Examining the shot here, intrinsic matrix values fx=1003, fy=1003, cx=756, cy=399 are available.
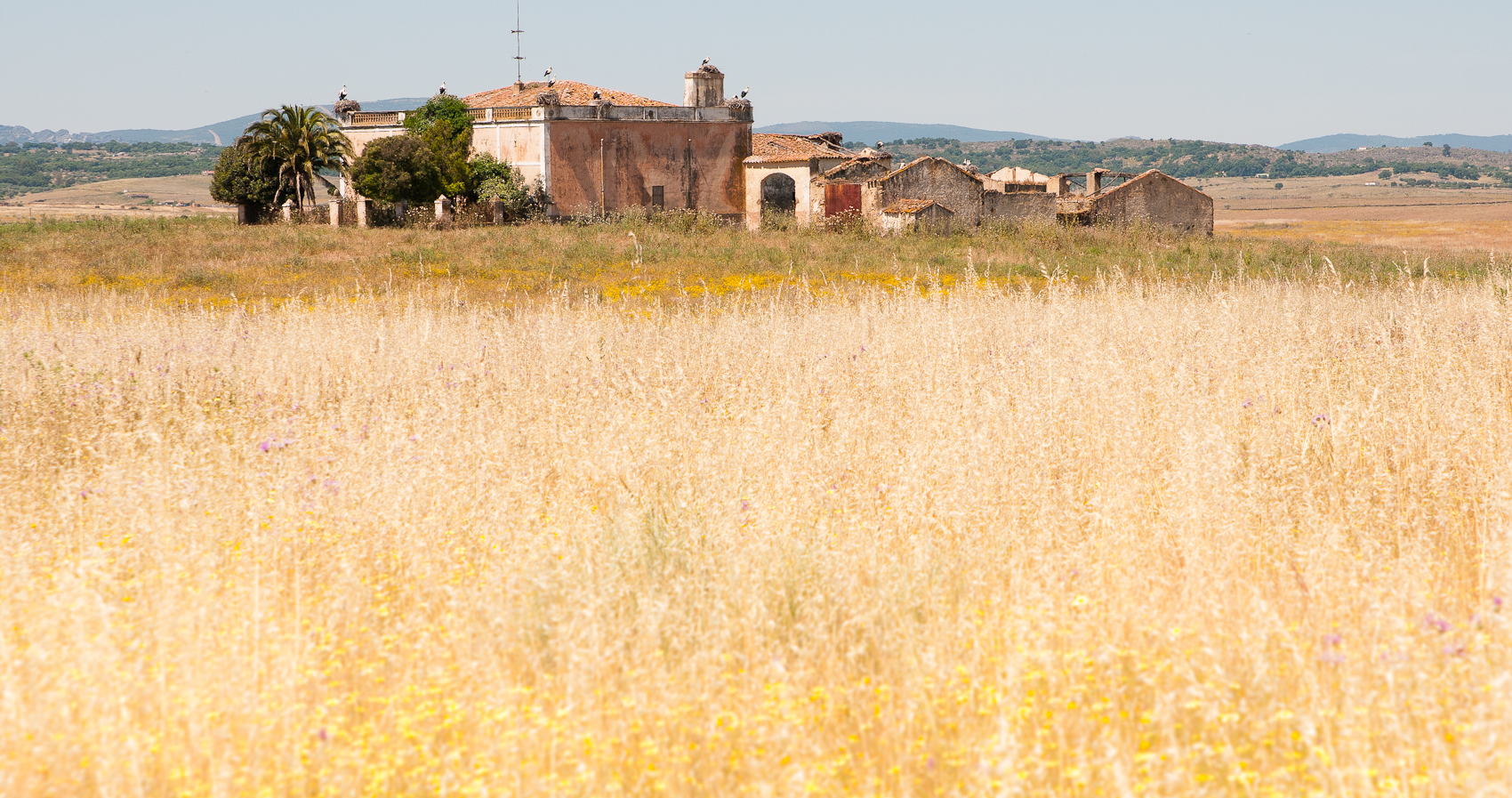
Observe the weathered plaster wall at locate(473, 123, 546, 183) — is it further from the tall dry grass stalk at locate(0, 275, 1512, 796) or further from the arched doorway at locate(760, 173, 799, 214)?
the tall dry grass stalk at locate(0, 275, 1512, 796)

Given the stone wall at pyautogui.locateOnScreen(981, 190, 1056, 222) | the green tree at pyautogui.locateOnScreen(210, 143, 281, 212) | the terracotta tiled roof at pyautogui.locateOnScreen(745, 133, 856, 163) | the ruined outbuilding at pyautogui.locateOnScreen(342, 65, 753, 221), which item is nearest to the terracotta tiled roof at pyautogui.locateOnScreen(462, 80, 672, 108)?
the ruined outbuilding at pyautogui.locateOnScreen(342, 65, 753, 221)

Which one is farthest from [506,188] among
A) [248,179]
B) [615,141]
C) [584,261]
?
[584,261]

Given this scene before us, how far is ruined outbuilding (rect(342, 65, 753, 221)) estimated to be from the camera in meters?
→ 35.4

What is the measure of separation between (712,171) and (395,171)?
37.9ft

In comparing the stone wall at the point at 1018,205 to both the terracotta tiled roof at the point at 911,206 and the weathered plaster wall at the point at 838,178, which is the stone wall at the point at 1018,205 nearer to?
the weathered plaster wall at the point at 838,178

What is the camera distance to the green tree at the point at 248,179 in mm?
35594

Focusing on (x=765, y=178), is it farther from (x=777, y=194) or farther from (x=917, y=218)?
(x=917, y=218)

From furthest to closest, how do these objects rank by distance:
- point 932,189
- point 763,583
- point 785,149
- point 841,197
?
point 785,149 < point 841,197 < point 932,189 < point 763,583

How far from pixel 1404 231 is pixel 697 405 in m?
79.8

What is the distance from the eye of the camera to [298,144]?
35.4 m

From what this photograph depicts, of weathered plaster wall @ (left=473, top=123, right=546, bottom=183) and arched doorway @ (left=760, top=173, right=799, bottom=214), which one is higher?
weathered plaster wall @ (left=473, top=123, right=546, bottom=183)

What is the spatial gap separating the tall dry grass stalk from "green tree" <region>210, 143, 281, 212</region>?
32692 mm

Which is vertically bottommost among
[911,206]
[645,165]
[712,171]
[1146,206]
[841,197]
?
[911,206]

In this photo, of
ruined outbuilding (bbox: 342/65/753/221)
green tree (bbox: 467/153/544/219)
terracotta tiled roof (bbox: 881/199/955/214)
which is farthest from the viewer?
ruined outbuilding (bbox: 342/65/753/221)
